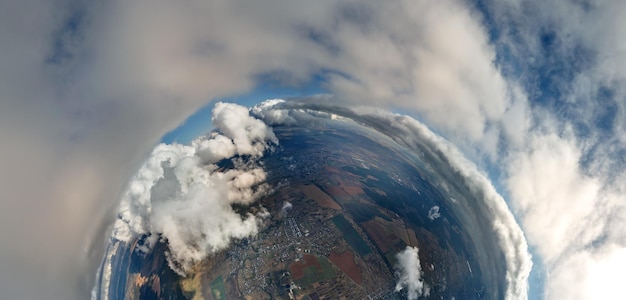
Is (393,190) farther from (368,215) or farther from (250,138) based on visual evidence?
(250,138)

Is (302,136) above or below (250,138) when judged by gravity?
below

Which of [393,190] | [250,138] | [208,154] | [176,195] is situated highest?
[250,138]

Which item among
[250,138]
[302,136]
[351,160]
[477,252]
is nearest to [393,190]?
[351,160]

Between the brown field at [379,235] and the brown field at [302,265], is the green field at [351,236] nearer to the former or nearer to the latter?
the brown field at [379,235]

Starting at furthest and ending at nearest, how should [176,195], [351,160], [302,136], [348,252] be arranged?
[302,136] → [351,160] → [348,252] → [176,195]

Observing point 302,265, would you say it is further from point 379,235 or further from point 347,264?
point 379,235

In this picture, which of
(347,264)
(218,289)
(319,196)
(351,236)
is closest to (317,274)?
(347,264)

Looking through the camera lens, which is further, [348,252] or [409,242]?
[348,252]
